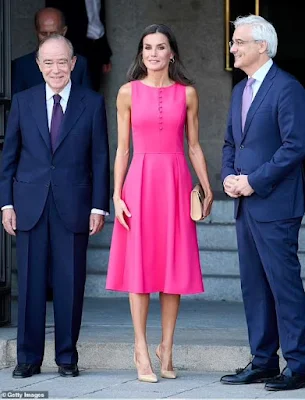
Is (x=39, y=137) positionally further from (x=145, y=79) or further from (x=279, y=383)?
(x=279, y=383)

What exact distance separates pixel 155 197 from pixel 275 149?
740 millimetres

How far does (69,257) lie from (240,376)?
1.16m

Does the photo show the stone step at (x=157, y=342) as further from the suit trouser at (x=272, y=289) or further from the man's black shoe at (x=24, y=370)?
the suit trouser at (x=272, y=289)

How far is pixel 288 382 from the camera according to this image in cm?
704

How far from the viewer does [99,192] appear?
7438mm

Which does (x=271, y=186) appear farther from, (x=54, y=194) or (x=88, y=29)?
(x=88, y=29)

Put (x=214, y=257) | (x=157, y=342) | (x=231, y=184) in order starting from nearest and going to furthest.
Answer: (x=231, y=184), (x=157, y=342), (x=214, y=257)

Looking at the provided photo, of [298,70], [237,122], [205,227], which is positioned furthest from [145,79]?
[298,70]

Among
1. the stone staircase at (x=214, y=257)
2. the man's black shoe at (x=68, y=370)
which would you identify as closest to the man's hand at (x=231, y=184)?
the man's black shoe at (x=68, y=370)

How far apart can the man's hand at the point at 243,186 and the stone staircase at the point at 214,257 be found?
107 inches

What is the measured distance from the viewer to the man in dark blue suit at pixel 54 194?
292 inches

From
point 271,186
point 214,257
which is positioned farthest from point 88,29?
point 271,186

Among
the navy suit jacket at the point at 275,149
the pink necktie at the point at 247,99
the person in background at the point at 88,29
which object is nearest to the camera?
the navy suit jacket at the point at 275,149

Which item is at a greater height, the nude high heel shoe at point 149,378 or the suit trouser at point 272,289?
the suit trouser at point 272,289
